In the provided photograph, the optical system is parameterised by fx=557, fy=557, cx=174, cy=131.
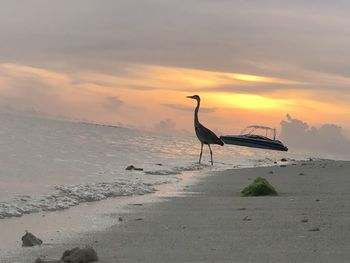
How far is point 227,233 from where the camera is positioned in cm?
761

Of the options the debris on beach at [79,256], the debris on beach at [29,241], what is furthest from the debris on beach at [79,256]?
the debris on beach at [29,241]

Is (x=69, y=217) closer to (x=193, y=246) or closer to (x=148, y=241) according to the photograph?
(x=148, y=241)

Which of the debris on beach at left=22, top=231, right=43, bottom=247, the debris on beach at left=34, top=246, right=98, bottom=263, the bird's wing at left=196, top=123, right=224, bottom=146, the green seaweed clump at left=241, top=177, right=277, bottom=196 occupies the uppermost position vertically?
the bird's wing at left=196, top=123, right=224, bottom=146

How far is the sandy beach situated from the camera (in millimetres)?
6316

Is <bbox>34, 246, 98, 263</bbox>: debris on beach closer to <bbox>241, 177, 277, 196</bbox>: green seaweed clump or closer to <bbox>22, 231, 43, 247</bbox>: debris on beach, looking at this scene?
<bbox>22, 231, 43, 247</bbox>: debris on beach

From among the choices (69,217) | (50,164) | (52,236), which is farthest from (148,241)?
(50,164)

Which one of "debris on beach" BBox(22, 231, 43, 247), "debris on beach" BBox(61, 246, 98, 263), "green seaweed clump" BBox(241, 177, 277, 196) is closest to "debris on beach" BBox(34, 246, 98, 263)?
"debris on beach" BBox(61, 246, 98, 263)

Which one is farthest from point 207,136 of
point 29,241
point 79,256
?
point 79,256

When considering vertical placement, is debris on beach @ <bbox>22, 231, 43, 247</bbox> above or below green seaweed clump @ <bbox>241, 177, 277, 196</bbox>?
below

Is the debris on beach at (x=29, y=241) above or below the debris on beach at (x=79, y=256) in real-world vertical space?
below

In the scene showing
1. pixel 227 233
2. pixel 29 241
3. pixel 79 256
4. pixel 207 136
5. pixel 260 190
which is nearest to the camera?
pixel 79 256

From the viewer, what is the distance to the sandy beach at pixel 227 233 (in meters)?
6.32

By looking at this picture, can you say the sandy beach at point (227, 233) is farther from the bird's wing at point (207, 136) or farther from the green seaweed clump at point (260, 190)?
the bird's wing at point (207, 136)

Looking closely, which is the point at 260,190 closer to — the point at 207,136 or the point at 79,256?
the point at 79,256
